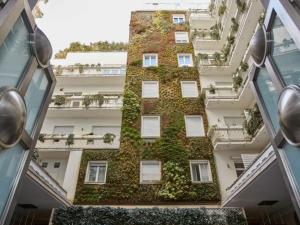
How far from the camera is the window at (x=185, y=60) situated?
923 inches

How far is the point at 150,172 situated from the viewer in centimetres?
1723

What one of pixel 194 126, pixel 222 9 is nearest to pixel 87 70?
pixel 194 126

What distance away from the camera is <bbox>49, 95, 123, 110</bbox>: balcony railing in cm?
1986

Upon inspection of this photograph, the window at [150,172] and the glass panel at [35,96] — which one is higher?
the window at [150,172]

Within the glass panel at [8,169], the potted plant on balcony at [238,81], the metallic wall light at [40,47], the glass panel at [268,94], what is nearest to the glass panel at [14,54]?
the metallic wall light at [40,47]

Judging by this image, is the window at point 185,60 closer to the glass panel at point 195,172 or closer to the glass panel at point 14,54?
the glass panel at point 195,172

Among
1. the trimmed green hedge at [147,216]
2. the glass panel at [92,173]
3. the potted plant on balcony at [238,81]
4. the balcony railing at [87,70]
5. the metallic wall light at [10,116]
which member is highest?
the balcony railing at [87,70]

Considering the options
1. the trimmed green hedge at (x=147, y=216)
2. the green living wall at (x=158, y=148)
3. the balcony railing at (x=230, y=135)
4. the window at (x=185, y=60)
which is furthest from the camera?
the window at (x=185, y=60)

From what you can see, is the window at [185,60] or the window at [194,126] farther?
the window at [185,60]

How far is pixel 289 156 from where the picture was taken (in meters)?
5.65

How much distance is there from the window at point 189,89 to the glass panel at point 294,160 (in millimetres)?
15531

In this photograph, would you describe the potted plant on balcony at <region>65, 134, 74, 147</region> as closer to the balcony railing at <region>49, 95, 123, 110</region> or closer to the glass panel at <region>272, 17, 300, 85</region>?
the balcony railing at <region>49, 95, 123, 110</region>

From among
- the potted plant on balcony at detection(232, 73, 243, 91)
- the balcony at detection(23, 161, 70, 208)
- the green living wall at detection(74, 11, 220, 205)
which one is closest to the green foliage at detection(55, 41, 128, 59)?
the green living wall at detection(74, 11, 220, 205)

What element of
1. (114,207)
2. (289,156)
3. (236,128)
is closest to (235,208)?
(236,128)
